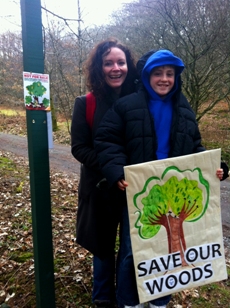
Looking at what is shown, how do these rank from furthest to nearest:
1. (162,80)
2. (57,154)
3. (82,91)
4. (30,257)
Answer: (57,154), (82,91), (30,257), (162,80)

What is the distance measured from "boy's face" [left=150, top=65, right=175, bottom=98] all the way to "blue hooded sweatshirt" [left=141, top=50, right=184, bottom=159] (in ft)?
0.09

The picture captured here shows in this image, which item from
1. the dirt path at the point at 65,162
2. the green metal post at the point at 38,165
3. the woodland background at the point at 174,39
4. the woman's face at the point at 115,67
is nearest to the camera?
the green metal post at the point at 38,165

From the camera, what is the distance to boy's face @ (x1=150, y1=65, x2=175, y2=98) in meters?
2.06

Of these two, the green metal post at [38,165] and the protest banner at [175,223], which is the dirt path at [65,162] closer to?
the protest banner at [175,223]

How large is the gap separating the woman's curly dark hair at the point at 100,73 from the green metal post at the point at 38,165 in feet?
1.51

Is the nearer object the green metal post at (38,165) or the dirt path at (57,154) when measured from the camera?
the green metal post at (38,165)

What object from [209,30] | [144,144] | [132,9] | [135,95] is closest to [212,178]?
[144,144]

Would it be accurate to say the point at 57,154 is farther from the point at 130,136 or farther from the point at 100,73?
the point at 130,136

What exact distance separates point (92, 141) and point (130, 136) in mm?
402

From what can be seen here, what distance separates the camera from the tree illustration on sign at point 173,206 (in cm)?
199

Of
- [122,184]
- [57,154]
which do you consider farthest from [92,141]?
[57,154]

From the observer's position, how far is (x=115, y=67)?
7.13ft

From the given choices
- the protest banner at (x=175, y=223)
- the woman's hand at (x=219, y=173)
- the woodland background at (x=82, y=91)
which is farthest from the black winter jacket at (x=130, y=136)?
the woodland background at (x=82, y=91)

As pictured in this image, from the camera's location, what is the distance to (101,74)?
2.23 meters
